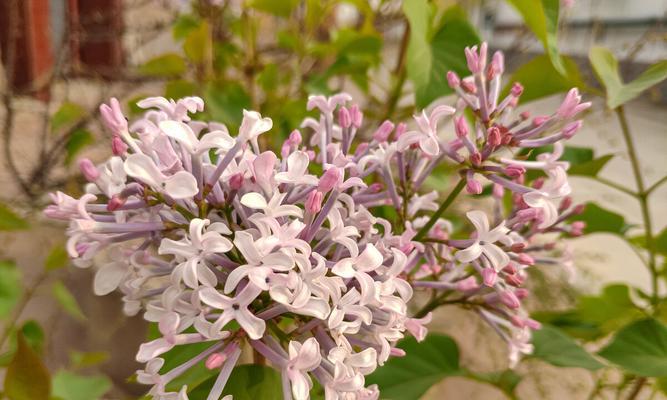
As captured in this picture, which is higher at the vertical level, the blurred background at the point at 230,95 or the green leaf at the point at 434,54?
the green leaf at the point at 434,54

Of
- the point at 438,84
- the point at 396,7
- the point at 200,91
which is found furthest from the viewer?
A: the point at 396,7

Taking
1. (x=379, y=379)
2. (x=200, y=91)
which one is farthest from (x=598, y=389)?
(x=200, y=91)

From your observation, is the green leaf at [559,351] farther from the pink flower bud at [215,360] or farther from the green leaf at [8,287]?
the green leaf at [8,287]

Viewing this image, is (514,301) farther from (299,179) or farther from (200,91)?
(200,91)

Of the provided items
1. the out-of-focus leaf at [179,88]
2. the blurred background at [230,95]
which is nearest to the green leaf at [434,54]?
the blurred background at [230,95]

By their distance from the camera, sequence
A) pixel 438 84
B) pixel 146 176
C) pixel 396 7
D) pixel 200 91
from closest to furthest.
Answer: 1. pixel 146 176
2. pixel 438 84
3. pixel 200 91
4. pixel 396 7

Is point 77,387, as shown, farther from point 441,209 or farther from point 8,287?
point 441,209
